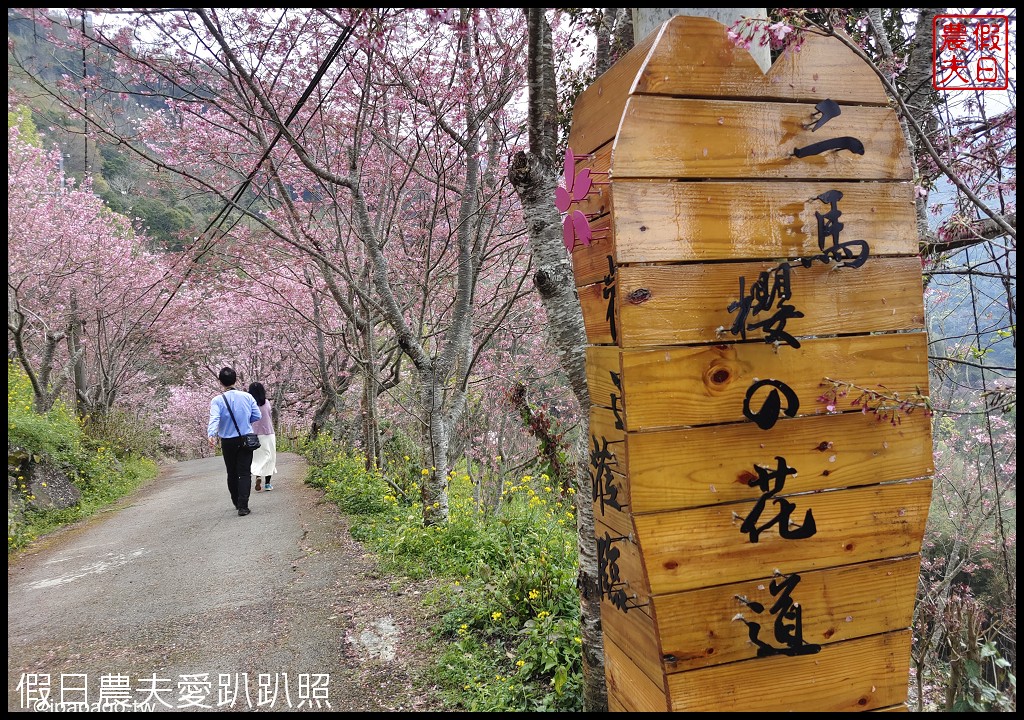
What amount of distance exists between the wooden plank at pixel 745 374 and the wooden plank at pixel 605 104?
2.16 feet

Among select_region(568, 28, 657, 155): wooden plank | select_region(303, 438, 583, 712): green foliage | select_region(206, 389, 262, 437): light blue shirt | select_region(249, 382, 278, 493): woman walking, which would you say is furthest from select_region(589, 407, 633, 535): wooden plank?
select_region(249, 382, 278, 493): woman walking

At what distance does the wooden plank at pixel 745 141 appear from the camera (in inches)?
60.0

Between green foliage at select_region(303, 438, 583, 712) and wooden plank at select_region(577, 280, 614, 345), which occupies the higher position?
wooden plank at select_region(577, 280, 614, 345)

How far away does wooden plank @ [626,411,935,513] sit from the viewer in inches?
59.2

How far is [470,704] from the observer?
10.2ft

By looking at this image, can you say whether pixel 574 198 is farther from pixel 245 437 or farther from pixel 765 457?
pixel 245 437

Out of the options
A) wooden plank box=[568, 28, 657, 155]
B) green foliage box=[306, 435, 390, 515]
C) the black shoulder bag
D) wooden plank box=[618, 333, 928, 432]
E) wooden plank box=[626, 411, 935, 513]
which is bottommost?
green foliage box=[306, 435, 390, 515]

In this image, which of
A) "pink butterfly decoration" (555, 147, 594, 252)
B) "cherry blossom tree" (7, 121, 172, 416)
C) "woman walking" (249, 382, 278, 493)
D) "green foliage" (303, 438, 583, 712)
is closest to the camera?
"pink butterfly decoration" (555, 147, 594, 252)

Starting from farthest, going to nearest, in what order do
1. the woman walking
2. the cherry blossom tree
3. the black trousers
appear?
the cherry blossom tree < the woman walking < the black trousers

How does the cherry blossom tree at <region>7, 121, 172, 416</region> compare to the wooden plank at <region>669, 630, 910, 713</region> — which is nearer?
the wooden plank at <region>669, 630, 910, 713</region>

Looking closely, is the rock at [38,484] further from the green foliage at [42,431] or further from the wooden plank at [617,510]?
the wooden plank at [617,510]

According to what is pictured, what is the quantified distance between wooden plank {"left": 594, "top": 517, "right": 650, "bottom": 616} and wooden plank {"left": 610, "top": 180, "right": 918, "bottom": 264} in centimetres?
79

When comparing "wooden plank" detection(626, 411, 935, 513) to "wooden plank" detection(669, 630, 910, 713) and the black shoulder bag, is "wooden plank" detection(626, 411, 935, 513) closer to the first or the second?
"wooden plank" detection(669, 630, 910, 713)

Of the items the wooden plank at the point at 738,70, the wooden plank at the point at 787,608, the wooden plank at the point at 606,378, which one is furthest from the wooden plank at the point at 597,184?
the wooden plank at the point at 787,608
